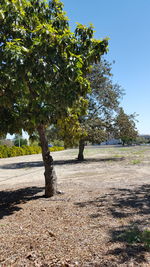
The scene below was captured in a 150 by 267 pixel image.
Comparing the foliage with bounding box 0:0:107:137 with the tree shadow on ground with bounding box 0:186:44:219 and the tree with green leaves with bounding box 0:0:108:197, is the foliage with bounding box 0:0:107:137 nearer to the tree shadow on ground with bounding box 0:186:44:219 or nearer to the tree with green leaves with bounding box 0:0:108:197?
the tree with green leaves with bounding box 0:0:108:197

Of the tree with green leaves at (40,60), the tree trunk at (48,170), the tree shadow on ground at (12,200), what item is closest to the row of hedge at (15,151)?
the tree shadow on ground at (12,200)

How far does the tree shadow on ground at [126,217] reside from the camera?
2616mm

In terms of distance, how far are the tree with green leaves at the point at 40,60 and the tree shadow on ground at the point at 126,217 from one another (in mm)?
2238

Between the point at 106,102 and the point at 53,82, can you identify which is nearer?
the point at 53,82

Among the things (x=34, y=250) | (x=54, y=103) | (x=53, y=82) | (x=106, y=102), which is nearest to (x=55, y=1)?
(x=53, y=82)

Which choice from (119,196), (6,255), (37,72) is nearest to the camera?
(6,255)

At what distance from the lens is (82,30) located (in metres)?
4.64

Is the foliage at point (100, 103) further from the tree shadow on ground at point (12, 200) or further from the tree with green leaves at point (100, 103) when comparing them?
the tree shadow on ground at point (12, 200)

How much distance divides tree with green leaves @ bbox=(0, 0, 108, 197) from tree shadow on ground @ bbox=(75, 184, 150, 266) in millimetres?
2238

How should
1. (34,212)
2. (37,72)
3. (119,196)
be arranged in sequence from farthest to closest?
(119,196) < (34,212) < (37,72)

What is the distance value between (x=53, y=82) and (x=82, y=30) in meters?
1.55

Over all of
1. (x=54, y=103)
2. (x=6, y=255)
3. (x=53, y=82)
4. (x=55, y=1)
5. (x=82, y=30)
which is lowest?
(x=6, y=255)

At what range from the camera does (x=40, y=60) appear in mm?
3561

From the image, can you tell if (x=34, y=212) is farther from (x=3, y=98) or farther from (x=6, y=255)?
(x=3, y=98)
